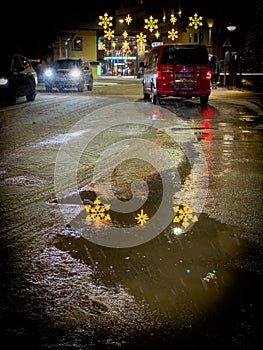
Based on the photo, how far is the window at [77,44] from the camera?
183 ft

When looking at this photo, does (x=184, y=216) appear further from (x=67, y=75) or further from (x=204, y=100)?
(x=67, y=75)

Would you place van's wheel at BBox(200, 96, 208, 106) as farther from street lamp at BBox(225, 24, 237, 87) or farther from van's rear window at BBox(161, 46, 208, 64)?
street lamp at BBox(225, 24, 237, 87)

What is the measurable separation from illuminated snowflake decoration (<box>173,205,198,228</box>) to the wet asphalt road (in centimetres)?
1

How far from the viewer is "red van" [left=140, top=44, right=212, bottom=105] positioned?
19500 mm

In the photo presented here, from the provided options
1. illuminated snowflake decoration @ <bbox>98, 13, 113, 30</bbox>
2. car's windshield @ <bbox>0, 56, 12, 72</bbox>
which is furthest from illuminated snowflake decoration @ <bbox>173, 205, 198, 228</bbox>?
illuminated snowflake decoration @ <bbox>98, 13, 113, 30</bbox>

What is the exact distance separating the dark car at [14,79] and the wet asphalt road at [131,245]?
31.0ft

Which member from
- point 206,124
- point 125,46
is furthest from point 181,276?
point 125,46

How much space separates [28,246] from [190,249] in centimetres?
153

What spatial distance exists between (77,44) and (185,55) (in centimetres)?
3829

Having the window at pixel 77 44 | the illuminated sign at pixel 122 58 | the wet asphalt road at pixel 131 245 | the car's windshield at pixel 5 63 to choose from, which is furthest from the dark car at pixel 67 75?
the illuminated sign at pixel 122 58

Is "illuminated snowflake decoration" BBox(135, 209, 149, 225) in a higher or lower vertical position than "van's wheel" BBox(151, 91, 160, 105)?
lower

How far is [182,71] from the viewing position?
766 inches

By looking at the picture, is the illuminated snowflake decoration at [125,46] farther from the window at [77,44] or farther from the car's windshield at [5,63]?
the car's windshield at [5,63]

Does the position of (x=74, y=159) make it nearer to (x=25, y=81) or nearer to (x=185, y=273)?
(x=185, y=273)
